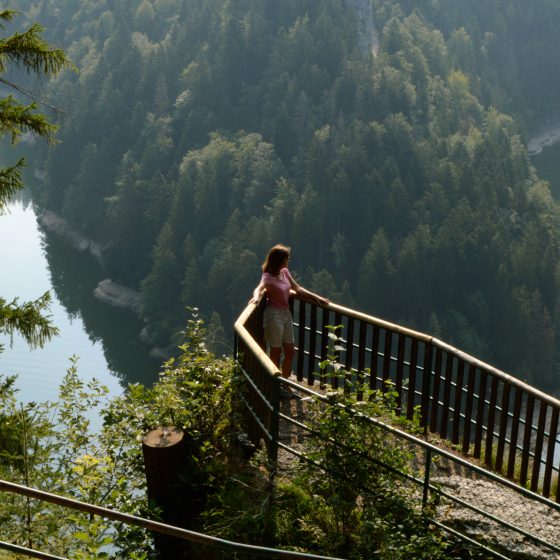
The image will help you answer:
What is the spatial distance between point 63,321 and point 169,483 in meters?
62.1

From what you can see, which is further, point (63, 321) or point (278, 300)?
point (63, 321)

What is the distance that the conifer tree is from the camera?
7867 millimetres

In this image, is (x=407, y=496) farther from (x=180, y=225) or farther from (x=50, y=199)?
(x=50, y=199)

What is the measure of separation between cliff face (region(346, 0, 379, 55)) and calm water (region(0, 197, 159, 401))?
40822mm

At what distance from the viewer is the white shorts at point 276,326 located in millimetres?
7645

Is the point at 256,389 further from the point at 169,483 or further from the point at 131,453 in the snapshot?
the point at 131,453

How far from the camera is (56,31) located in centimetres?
12444

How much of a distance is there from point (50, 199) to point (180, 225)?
17923 mm

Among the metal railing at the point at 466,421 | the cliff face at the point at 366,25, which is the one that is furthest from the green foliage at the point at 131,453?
the cliff face at the point at 366,25

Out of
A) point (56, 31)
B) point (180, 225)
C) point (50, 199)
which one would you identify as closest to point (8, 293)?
point (180, 225)

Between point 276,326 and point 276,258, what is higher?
point 276,258

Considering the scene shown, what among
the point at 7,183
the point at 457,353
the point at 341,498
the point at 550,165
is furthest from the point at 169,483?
the point at 550,165

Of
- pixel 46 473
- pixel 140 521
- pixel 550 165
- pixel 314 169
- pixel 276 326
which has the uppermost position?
pixel 550 165

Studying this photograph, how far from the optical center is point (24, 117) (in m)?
8.01
